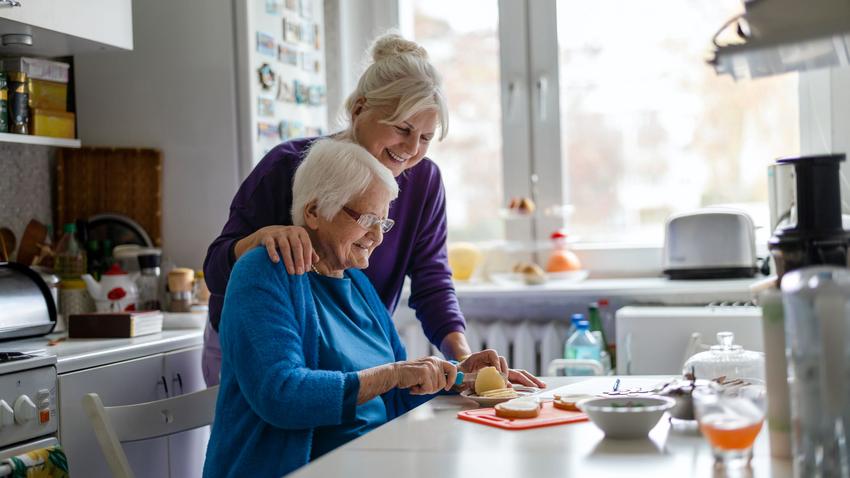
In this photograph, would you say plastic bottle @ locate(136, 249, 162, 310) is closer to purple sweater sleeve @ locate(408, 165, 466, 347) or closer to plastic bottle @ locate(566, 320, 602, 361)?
purple sweater sleeve @ locate(408, 165, 466, 347)

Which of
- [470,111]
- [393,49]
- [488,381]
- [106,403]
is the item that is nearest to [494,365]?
[488,381]

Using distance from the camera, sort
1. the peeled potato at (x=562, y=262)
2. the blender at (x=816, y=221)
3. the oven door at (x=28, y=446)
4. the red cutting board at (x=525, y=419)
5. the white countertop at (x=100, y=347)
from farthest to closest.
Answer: the peeled potato at (x=562, y=262) < the white countertop at (x=100, y=347) < the oven door at (x=28, y=446) < the red cutting board at (x=525, y=419) < the blender at (x=816, y=221)

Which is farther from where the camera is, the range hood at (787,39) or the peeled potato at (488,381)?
the peeled potato at (488,381)

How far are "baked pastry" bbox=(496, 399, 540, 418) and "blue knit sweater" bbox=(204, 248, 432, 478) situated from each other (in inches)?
9.7

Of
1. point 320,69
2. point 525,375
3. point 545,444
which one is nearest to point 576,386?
point 525,375

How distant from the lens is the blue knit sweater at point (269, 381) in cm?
160

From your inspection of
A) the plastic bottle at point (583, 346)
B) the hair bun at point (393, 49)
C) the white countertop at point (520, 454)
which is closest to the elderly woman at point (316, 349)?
the white countertop at point (520, 454)

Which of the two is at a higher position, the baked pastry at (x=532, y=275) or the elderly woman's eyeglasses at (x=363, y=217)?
the elderly woman's eyeglasses at (x=363, y=217)

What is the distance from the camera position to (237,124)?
305 cm

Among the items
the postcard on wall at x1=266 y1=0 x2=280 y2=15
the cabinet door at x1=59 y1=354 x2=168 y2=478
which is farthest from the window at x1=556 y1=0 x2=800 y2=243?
the cabinet door at x1=59 y1=354 x2=168 y2=478

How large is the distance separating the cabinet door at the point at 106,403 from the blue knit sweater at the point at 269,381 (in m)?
0.67

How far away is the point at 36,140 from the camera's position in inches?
107

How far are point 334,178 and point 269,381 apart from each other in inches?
16.6

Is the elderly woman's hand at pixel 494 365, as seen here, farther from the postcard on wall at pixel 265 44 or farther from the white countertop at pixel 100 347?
the postcard on wall at pixel 265 44
